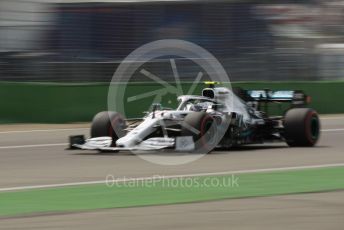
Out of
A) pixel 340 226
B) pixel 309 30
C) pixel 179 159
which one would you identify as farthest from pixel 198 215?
pixel 309 30

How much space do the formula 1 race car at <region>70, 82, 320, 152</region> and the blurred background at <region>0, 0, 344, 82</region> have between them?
726 centimetres

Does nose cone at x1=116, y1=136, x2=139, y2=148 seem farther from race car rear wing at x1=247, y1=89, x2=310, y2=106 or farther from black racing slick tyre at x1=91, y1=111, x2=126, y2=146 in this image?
race car rear wing at x1=247, y1=89, x2=310, y2=106

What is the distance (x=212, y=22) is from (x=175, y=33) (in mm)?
1083

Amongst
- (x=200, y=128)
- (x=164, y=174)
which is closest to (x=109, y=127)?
(x=200, y=128)

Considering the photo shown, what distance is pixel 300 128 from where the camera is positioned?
14.5 meters

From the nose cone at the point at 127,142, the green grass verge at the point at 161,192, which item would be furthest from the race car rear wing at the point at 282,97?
the green grass verge at the point at 161,192

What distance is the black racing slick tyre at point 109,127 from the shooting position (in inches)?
540

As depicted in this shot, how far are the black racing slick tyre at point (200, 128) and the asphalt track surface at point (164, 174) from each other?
0.25 meters

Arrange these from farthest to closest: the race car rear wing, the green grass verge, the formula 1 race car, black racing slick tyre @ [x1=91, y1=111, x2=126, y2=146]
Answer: the race car rear wing < black racing slick tyre @ [x1=91, y1=111, x2=126, y2=146] < the formula 1 race car < the green grass verge

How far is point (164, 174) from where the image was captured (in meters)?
11.2

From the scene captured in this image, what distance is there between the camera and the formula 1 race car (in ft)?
42.8

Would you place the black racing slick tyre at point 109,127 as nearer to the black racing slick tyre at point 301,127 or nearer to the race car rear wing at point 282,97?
the race car rear wing at point 282,97

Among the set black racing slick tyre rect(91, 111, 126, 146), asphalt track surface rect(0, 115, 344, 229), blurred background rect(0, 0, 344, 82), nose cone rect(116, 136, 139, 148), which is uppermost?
blurred background rect(0, 0, 344, 82)

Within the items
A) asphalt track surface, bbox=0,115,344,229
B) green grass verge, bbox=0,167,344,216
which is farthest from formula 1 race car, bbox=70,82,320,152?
green grass verge, bbox=0,167,344,216
